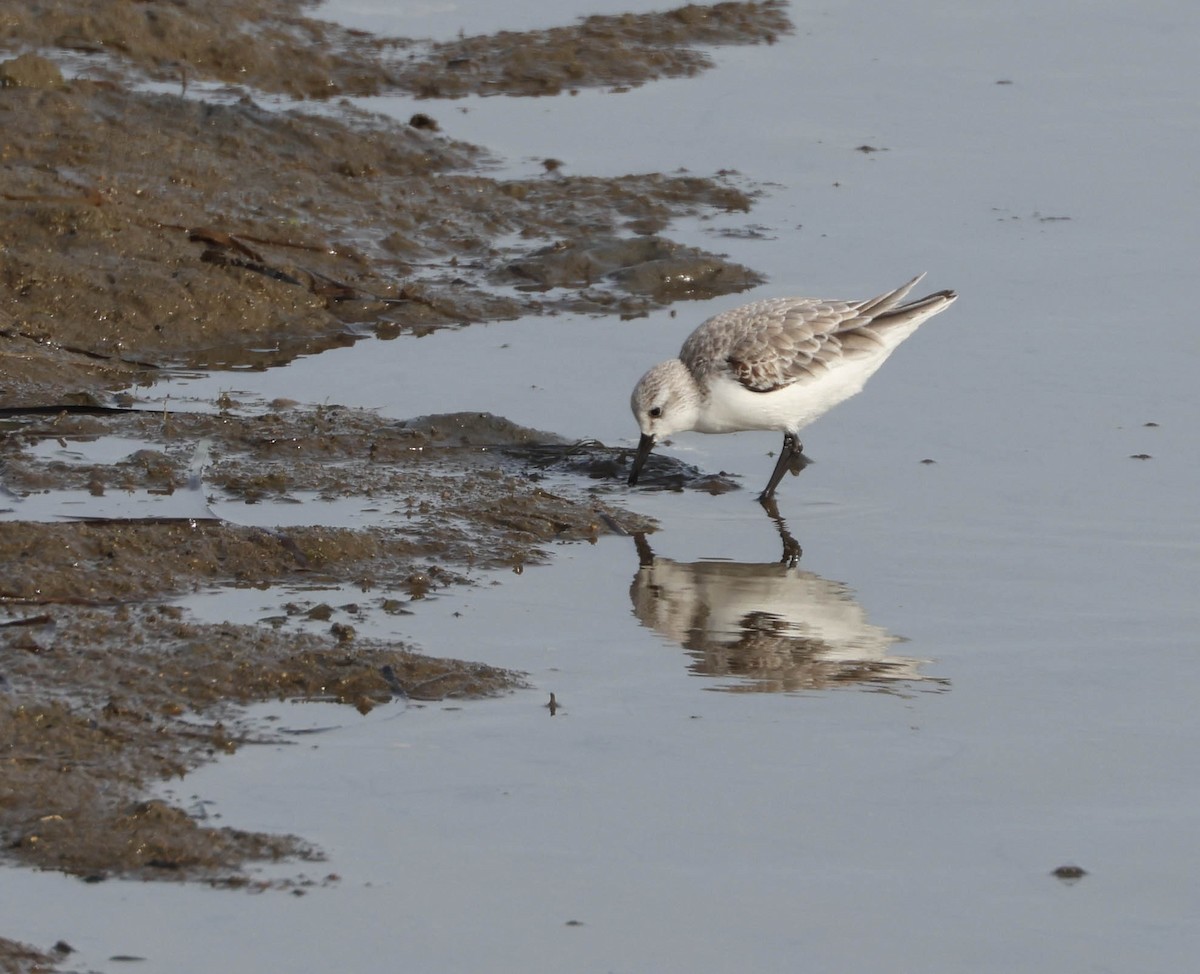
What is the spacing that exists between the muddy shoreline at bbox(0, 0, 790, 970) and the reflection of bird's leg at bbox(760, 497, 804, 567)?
0.49 meters

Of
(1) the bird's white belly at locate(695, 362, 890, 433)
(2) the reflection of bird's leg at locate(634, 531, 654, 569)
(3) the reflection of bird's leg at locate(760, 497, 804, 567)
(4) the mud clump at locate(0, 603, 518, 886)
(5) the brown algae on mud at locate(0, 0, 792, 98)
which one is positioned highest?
(5) the brown algae on mud at locate(0, 0, 792, 98)

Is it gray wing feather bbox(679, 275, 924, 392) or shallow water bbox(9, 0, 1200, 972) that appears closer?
shallow water bbox(9, 0, 1200, 972)

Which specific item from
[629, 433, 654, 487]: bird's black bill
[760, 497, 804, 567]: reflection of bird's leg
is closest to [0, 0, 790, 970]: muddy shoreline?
[629, 433, 654, 487]: bird's black bill

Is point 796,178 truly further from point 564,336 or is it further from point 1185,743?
point 1185,743

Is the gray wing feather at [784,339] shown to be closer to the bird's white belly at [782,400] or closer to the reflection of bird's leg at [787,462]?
the bird's white belly at [782,400]

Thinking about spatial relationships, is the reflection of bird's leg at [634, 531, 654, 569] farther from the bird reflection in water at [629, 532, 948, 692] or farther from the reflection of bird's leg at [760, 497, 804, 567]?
the reflection of bird's leg at [760, 497, 804, 567]

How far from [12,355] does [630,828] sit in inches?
179

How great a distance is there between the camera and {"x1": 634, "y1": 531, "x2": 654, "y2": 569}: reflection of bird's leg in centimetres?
719

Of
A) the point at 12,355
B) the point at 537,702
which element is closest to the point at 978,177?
the point at 12,355

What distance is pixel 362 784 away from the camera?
5125 mm

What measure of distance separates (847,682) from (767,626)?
59 centimetres

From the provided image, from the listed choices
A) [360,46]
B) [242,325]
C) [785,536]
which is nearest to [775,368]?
[785,536]

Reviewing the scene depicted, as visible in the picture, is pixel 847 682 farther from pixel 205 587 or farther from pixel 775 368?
pixel 775 368

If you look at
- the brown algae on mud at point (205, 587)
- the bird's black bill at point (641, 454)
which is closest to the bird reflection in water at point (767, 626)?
the brown algae on mud at point (205, 587)
